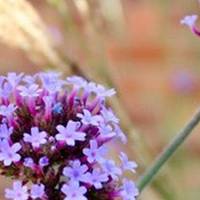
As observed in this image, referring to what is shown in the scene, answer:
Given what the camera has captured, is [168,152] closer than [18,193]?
No

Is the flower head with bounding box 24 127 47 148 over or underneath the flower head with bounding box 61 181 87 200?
over

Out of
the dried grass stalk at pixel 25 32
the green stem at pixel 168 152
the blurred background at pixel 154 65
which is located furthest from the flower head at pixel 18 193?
the blurred background at pixel 154 65

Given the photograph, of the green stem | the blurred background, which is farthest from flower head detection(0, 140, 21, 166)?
the blurred background

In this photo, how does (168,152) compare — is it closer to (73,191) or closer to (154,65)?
(73,191)

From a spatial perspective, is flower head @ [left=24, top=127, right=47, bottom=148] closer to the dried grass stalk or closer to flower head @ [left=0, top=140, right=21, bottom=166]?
flower head @ [left=0, top=140, right=21, bottom=166]

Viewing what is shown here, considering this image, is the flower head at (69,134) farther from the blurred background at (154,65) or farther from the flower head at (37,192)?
the blurred background at (154,65)

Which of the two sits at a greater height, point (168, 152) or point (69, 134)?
point (69, 134)

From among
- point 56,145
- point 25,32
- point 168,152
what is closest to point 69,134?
point 56,145

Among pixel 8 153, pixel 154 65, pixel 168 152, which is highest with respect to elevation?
pixel 8 153
